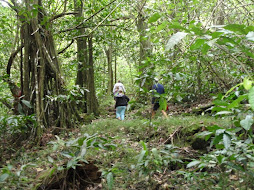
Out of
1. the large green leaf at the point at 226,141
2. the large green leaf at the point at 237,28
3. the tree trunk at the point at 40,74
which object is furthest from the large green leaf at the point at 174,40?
the tree trunk at the point at 40,74

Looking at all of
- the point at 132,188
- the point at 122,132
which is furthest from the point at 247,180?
the point at 122,132

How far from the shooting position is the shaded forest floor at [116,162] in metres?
2.29

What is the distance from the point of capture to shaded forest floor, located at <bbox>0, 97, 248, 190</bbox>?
229cm

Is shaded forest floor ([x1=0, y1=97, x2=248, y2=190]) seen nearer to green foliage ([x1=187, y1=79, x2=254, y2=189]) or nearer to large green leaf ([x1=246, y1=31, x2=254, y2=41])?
green foliage ([x1=187, y1=79, x2=254, y2=189])

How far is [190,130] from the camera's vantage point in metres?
4.45

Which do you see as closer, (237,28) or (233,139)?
(237,28)

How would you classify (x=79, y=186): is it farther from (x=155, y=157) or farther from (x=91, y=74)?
(x=91, y=74)

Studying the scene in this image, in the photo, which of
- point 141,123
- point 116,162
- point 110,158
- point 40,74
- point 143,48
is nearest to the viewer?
point 116,162

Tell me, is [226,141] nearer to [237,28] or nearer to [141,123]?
[237,28]

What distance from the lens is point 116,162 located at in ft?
12.5

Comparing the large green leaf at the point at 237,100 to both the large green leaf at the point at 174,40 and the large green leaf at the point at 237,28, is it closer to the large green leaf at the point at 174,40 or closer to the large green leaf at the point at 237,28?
the large green leaf at the point at 237,28

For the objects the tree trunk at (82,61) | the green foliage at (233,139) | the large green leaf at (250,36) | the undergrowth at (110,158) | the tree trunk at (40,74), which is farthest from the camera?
the tree trunk at (82,61)

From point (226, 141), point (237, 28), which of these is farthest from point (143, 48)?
point (237, 28)

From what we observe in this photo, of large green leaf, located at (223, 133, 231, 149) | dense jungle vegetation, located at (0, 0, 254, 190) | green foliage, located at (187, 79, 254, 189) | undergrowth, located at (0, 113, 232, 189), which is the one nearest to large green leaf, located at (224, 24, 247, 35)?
dense jungle vegetation, located at (0, 0, 254, 190)
